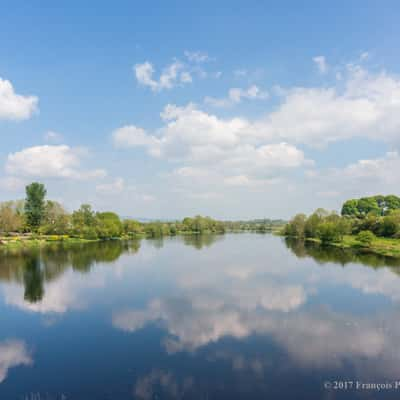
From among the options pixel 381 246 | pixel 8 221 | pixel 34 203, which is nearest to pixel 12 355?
pixel 381 246

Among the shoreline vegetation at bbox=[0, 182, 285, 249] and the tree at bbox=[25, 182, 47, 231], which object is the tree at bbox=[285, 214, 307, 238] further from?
the tree at bbox=[25, 182, 47, 231]

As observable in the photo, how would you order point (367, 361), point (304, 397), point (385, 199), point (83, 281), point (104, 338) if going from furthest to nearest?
1. point (385, 199)
2. point (83, 281)
3. point (104, 338)
4. point (367, 361)
5. point (304, 397)

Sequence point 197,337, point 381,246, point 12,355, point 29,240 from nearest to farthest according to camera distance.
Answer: point 12,355
point 197,337
point 381,246
point 29,240

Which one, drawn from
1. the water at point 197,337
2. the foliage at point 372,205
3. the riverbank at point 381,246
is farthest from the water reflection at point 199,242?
the foliage at point 372,205

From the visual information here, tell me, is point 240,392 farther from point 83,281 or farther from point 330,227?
point 330,227

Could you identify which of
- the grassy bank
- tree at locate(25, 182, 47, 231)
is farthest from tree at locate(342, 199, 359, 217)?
tree at locate(25, 182, 47, 231)

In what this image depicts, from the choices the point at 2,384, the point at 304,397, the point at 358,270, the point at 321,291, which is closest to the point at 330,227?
the point at 358,270

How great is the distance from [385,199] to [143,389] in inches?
3749

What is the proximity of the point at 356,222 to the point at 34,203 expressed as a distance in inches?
3229

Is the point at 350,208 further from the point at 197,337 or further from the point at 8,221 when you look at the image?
the point at 8,221

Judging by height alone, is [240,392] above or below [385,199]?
below

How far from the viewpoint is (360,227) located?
57031mm

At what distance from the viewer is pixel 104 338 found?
37.1 ft

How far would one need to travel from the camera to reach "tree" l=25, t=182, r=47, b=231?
60.8 metres
